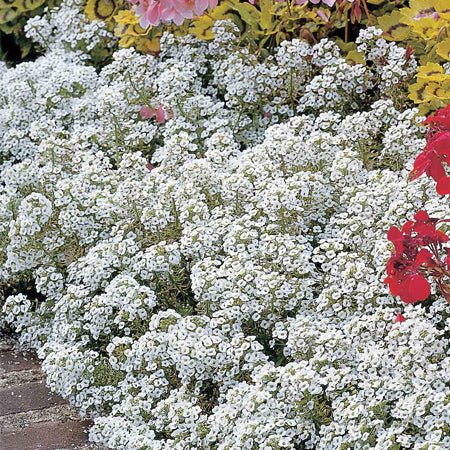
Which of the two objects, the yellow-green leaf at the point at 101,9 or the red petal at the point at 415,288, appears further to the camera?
the yellow-green leaf at the point at 101,9

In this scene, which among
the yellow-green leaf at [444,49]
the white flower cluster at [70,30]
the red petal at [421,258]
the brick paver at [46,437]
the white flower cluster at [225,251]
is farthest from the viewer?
the white flower cluster at [70,30]

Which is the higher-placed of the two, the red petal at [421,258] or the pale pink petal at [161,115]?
the pale pink petal at [161,115]

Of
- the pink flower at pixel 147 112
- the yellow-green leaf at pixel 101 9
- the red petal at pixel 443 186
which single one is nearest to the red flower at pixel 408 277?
the red petal at pixel 443 186

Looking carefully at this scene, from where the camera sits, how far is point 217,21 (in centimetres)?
375

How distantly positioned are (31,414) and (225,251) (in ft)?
2.65

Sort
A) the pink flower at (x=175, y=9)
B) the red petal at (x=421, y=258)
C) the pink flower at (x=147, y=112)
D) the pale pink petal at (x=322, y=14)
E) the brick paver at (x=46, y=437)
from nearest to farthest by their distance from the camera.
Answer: the red petal at (x=421, y=258) → the brick paver at (x=46, y=437) → the pink flower at (x=175, y=9) → the pale pink petal at (x=322, y=14) → the pink flower at (x=147, y=112)

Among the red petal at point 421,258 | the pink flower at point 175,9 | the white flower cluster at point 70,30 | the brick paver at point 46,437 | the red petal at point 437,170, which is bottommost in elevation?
the brick paver at point 46,437

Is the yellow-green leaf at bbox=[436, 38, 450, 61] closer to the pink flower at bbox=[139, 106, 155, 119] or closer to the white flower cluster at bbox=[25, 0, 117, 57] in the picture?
the pink flower at bbox=[139, 106, 155, 119]

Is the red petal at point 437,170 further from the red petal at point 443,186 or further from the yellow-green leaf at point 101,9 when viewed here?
the yellow-green leaf at point 101,9

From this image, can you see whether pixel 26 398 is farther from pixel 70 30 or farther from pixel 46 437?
pixel 70 30

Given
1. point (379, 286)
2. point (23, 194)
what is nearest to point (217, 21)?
point (23, 194)

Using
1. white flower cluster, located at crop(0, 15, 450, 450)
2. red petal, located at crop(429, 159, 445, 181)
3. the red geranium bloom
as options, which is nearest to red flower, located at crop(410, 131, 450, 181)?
red petal, located at crop(429, 159, 445, 181)

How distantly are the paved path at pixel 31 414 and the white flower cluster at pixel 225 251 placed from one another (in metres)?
0.09

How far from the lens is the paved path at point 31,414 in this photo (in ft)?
8.25
